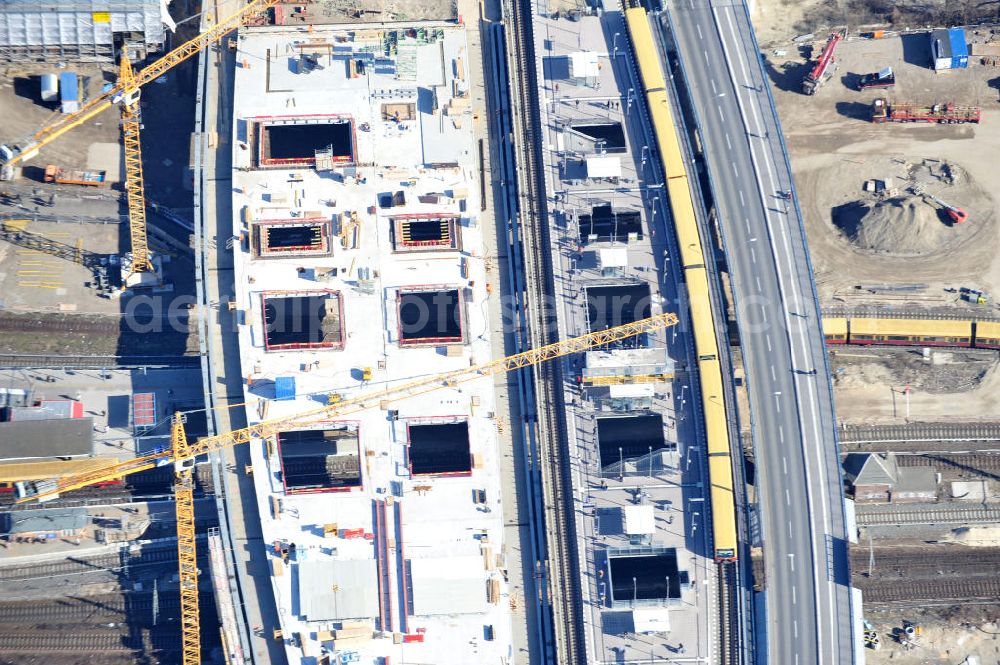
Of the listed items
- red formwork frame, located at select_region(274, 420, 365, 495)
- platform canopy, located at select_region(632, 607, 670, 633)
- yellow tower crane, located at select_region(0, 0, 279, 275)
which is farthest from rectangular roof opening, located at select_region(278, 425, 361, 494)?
platform canopy, located at select_region(632, 607, 670, 633)

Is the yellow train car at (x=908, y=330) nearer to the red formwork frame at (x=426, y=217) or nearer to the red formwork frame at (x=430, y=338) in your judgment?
the red formwork frame at (x=430, y=338)

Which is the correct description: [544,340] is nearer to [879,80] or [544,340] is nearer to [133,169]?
[133,169]

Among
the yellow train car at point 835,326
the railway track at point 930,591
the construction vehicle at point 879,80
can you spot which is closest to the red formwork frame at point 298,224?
the yellow train car at point 835,326

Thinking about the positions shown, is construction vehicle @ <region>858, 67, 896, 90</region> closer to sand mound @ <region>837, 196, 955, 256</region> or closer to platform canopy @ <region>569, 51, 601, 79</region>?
sand mound @ <region>837, 196, 955, 256</region>

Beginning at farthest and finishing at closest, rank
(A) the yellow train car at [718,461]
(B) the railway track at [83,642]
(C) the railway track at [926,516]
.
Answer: (C) the railway track at [926,516] < (B) the railway track at [83,642] < (A) the yellow train car at [718,461]

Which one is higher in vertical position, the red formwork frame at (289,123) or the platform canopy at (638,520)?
the red formwork frame at (289,123)

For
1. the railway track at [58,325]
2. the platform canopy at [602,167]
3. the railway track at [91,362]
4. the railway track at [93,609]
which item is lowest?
the railway track at [93,609]

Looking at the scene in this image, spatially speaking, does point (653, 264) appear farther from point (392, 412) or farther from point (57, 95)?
point (57, 95)

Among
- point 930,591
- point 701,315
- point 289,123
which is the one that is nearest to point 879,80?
point 701,315
